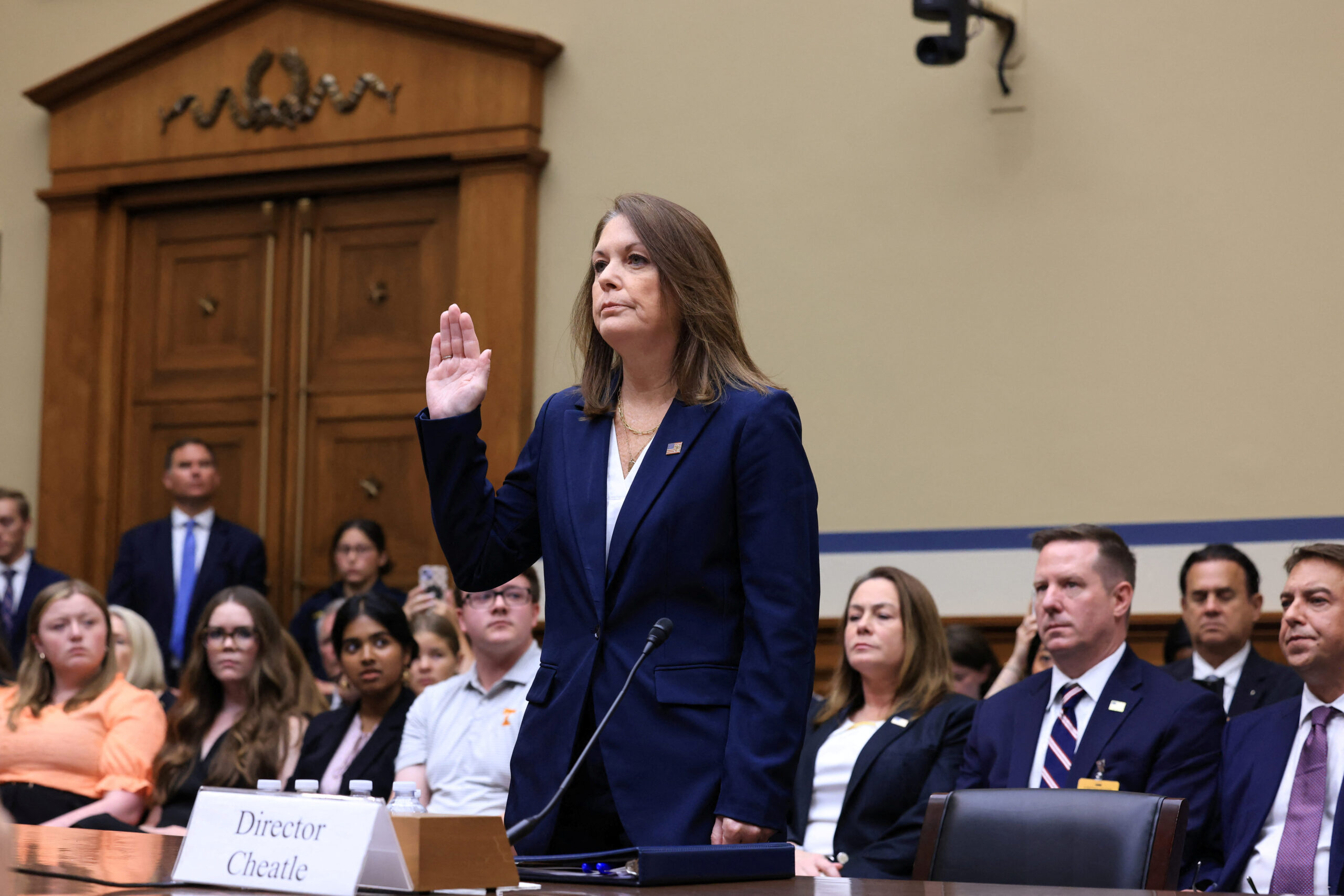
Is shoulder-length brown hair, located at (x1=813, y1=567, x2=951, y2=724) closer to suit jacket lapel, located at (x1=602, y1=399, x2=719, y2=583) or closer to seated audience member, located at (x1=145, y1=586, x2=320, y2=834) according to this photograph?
seated audience member, located at (x1=145, y1=586, x2=320, y2=834)

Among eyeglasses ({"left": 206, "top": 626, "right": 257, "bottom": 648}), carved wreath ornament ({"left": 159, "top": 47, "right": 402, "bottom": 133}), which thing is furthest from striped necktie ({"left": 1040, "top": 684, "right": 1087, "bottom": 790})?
carved wreath ornament ({"left": 159, "top": 47, "right": 402, "bottom": 133})

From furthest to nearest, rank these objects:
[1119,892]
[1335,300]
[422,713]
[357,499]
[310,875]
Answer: [357,499] < [1335,300] < [422,713] < [1119,892] < [310,875]

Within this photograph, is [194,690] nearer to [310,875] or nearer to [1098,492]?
[1098,492]

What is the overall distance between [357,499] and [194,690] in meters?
1.99

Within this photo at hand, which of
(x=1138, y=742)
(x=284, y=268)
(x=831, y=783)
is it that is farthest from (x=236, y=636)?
(x=1138, y=742)

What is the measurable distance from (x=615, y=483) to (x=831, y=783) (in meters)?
1.91

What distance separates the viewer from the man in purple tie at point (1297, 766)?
10.2ft

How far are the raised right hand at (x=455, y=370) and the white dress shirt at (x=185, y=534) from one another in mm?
4559

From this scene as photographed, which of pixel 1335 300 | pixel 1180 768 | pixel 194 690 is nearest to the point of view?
pixel 1180 768

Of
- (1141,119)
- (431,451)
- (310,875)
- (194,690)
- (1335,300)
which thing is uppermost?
(1141,119)

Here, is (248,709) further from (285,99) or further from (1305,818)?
(285,99)

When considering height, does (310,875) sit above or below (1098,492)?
below

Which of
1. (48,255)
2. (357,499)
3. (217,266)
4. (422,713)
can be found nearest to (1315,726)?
(422,713)

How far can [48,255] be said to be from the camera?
7.20m
